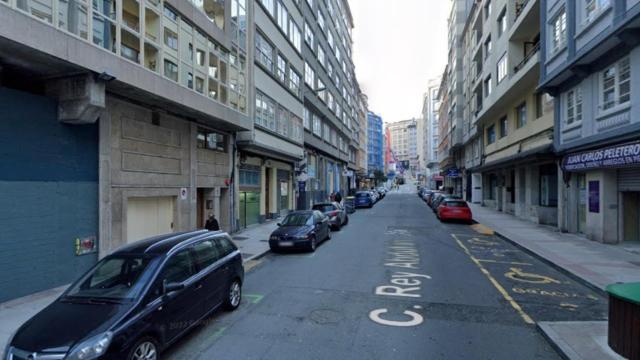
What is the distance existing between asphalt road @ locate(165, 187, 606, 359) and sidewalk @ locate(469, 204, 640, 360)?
28 cm

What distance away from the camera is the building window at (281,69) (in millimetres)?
21428

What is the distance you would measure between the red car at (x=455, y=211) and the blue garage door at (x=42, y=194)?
60.5ft

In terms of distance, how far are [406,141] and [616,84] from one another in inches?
7028

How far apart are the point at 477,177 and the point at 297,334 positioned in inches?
1502

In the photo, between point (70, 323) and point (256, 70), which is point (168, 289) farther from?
point (256, 70)

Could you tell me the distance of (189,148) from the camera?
13.0 meters

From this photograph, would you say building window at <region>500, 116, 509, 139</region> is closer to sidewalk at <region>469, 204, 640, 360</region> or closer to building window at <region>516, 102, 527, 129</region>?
building window at <region>516, 102, 527, 129</region>

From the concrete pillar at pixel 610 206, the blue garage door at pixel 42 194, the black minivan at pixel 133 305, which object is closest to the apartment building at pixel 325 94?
the concrete pillar at pixel 610 206

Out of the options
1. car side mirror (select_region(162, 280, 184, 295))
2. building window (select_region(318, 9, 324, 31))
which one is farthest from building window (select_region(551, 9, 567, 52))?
building window (select_region(318, 9, 324, 31))

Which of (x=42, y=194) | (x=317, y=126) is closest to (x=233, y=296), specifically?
(x=42, y=194)

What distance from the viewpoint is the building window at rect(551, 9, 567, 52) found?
15.0 meters

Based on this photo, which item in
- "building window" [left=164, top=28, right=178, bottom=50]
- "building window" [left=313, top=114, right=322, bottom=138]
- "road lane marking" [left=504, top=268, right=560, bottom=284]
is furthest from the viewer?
"building window" [left=313, top=114, right=322, bottom=138]

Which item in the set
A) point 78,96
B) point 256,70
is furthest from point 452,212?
point 78,96

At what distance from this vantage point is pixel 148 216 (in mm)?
11258
